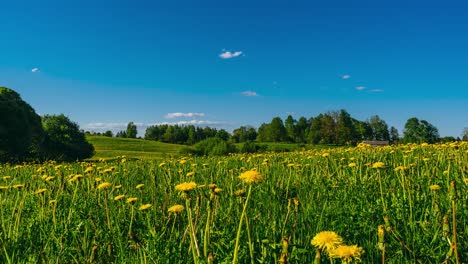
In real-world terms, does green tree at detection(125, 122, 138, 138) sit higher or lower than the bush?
higher

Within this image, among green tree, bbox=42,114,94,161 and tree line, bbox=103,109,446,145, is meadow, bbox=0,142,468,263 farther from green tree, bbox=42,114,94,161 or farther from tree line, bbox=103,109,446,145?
tree line, bbox=103,109,446,145

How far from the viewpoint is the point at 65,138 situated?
134 ft

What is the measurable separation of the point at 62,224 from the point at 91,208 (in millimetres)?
429

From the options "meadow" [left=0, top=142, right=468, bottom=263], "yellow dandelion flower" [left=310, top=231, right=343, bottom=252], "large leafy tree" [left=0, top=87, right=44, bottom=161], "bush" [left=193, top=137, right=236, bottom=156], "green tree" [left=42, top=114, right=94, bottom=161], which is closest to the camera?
"yellow dandelion flower" [left=310, top=231, right=343, bottom=252]

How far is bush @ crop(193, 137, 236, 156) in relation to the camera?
79.5ft

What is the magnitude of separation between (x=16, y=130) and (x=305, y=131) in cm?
8750

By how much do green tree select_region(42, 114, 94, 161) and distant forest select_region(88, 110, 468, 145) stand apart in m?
51.0

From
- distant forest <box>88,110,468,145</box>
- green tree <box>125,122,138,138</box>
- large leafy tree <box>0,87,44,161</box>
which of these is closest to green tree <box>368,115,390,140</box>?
distant forest <box>88,110,468,145</box>

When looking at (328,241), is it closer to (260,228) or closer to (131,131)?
(260,228)

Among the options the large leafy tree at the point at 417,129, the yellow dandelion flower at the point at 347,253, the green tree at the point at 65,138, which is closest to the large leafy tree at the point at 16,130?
the green tree at the point at 65,138

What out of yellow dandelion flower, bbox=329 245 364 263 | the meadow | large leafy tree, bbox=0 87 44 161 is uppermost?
large leafy tree, bbox=0 87 44 161

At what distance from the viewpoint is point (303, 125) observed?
112 metres

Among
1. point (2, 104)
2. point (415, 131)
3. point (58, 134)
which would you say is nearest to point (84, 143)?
point (58, 134)

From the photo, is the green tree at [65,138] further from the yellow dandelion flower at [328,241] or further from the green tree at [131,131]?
the green tree at [131,131]
